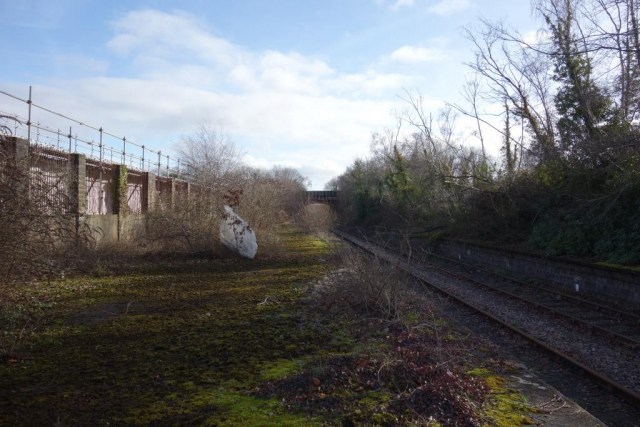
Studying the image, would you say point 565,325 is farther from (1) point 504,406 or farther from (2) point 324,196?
(2) point 324,196

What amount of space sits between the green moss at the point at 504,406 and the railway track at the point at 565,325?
5.12 ft

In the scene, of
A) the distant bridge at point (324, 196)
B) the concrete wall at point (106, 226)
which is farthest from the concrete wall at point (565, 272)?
the distant bridge at point (324, 196)

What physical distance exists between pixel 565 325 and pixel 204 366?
7.44 metres

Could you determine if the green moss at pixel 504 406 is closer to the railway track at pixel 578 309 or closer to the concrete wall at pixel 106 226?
the railway track at pixel 578 309

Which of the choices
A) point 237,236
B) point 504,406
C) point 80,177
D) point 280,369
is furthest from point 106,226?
point 504,406

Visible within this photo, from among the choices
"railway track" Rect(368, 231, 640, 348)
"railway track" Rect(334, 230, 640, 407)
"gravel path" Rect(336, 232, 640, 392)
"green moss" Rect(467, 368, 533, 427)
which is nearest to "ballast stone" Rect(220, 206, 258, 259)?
"railway track" Rect(334, 230, 640, 407)

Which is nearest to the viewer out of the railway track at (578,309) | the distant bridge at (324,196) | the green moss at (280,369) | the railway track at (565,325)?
the green moss at (280,369)

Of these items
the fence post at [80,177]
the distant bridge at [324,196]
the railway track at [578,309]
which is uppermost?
the distant bridge at [324,196]

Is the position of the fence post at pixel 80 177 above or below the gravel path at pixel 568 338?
above

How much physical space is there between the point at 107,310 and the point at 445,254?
1958cm

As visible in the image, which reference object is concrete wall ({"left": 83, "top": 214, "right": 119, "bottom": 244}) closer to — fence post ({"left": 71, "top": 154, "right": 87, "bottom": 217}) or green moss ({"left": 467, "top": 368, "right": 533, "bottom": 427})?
fence post ({"left": 71, "top": 154, "right": 87, "bottom": 217})

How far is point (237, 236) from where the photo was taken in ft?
62.1

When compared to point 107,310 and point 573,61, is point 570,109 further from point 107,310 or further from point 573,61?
point 107,310

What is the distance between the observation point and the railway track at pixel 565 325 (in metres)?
7.07
